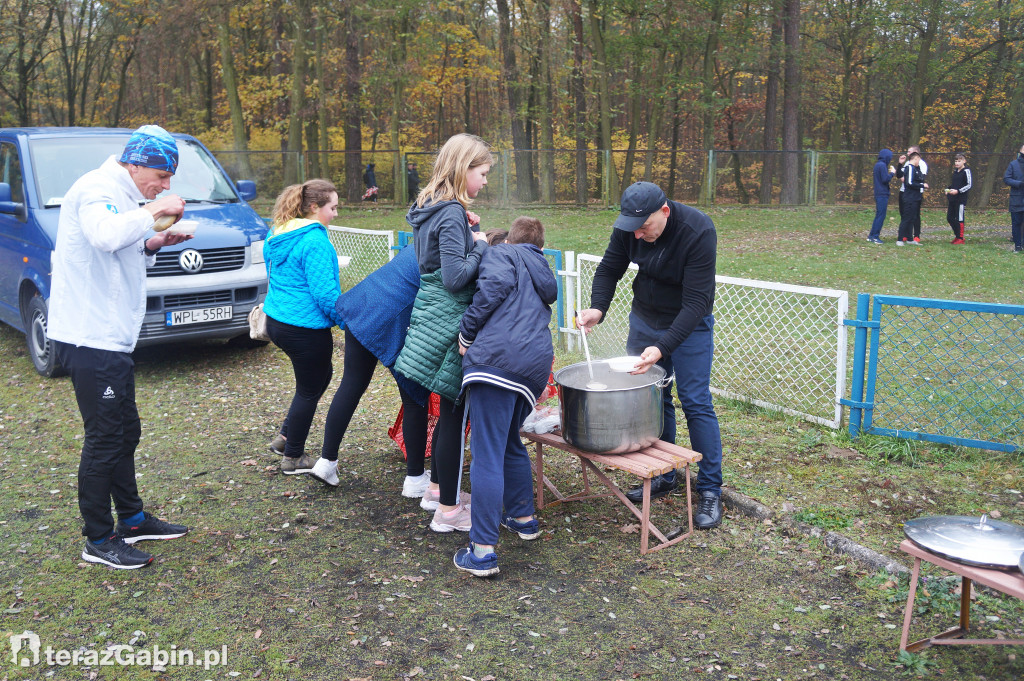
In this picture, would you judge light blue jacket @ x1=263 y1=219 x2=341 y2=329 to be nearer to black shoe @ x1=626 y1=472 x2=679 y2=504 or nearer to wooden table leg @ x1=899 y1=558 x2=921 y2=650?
black shoe @ x1=626 y1=472 x2=679 y2=504

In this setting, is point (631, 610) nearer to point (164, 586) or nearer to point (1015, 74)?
point (164, 586)

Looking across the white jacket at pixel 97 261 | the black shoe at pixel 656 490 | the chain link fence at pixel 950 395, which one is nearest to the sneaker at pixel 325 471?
the white jacket at pixel 97 261

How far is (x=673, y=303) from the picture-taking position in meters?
4.14

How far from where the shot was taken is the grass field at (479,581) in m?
3.12

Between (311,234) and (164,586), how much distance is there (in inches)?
79.7

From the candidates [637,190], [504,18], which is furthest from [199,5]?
[637,190]

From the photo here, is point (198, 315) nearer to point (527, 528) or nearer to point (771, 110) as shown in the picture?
point (527, 528)

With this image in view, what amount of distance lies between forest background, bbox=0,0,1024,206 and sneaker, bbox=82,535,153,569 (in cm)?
1572

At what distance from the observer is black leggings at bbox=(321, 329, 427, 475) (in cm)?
441

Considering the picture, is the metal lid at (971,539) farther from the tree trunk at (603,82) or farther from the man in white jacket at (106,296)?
the tree trunk at (603,82)

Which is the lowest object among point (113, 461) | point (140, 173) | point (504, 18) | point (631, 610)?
point (631, 610)

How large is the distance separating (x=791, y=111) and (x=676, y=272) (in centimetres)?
2150

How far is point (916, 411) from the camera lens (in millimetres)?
5633

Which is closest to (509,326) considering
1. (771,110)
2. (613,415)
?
(613,415)
